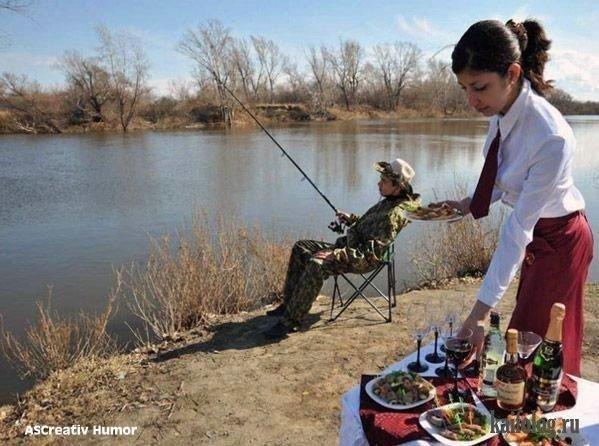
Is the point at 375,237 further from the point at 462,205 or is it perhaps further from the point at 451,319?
the point at 451,319

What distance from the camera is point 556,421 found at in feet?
4.26

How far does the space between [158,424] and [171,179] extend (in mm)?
10224

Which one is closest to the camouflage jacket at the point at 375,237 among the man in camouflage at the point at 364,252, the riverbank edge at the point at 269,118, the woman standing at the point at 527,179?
the man in camouflage at the point at 364,252

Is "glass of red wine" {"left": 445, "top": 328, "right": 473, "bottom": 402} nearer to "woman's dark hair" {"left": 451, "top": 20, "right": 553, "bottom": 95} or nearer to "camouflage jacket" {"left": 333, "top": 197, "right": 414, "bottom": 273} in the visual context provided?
"woman's dark hair" {"left": 451, "top": 20, "right": 553, "bottom": 95}

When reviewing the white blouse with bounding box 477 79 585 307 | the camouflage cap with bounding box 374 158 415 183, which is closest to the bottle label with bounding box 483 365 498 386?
the white blouse with bounding box 477 79 585 307

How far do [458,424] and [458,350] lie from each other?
25cm

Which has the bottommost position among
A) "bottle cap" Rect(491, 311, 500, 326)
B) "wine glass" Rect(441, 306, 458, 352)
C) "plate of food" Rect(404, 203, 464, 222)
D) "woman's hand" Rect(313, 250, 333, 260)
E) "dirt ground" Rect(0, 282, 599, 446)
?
"dirt ground" Rect(0, 282, 599, 446)

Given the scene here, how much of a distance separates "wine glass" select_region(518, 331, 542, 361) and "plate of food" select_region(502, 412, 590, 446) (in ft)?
0.74

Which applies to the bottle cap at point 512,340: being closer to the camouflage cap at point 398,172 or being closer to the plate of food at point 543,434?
the plate of food at point 543,434

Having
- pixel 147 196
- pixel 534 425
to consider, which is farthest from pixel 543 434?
pixel 147 196

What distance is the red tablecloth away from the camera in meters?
1.28

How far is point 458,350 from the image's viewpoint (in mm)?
1467

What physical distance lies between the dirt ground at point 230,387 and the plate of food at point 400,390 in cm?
40

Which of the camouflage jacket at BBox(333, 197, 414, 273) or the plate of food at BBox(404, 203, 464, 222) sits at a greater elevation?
the plate of food at BBox(404, 203, 464, 222)
